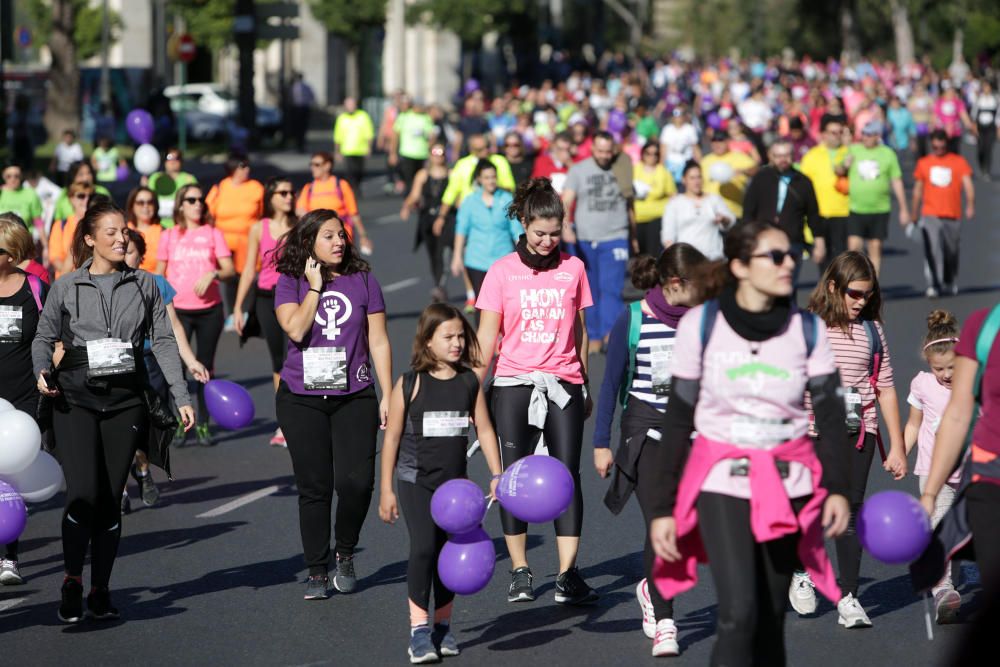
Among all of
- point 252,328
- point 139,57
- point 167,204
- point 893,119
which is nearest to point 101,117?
point 893,119

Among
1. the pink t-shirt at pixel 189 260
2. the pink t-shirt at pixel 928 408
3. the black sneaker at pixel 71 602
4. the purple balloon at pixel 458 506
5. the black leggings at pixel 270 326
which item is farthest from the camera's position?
the pink t-shirt at pixel 189 260

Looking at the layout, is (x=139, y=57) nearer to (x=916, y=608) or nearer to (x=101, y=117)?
(x=101, y=117)

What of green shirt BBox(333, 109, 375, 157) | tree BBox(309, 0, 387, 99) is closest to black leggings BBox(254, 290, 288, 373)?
green shirt BBox(333, 109, 375, 157)

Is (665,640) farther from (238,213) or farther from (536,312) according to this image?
(238,213)

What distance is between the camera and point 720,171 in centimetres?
1847

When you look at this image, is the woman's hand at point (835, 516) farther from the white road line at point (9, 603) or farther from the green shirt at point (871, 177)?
the green shirt at point (871, 177)

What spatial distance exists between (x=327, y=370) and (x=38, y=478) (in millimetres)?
1356

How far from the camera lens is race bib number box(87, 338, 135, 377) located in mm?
7570

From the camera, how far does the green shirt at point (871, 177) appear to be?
724 inches

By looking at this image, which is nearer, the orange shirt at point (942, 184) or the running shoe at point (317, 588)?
the running shoe at point (317, 588)

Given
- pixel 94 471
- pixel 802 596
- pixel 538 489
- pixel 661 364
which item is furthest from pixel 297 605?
Result: pixel 802 596

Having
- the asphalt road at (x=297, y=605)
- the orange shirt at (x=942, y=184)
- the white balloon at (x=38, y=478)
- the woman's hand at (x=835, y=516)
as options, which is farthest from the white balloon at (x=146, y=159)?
the woman's hand at (x=835, y=516)

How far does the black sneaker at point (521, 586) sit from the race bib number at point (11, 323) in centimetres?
262

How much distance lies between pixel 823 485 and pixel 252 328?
676 cm
